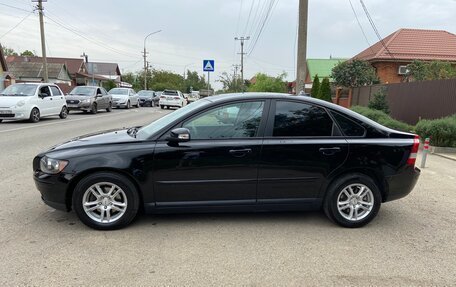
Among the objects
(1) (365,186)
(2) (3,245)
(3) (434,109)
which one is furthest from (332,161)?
(3) (434,109)

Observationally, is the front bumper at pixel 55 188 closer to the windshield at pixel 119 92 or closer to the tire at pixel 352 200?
the tire at pixel 352 200

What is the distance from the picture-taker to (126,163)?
412 cm

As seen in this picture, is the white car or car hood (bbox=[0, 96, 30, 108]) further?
the white car

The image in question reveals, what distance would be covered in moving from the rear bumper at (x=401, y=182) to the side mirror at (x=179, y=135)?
2.48 m

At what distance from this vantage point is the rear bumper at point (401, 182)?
4.57 meters

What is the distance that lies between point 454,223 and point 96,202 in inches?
175

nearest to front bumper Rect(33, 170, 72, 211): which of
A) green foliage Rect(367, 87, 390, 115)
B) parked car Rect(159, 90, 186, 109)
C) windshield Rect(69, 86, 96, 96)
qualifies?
green foliage Rect(367, 87, 390, 115)

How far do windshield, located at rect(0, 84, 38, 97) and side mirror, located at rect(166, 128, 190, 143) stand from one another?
13.4 metres

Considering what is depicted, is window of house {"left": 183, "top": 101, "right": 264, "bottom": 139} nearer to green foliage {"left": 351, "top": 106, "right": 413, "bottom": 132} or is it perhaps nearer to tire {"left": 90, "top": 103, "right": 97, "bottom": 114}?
green foliage {"left": 351, "top": 106, "right": 413, "bottom": 132}

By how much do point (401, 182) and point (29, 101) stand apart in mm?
14690

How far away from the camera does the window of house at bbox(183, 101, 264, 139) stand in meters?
4.40

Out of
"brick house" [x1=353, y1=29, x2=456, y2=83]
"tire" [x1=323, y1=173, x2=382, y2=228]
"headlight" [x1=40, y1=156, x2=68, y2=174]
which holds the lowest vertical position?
"tire" [x1=323, y1=173, x2=382, y2=228]

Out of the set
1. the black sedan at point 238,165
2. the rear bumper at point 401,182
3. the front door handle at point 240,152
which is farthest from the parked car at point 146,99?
the rear bumper at point 401,182

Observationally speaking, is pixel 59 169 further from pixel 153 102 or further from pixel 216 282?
pixel 153 102
